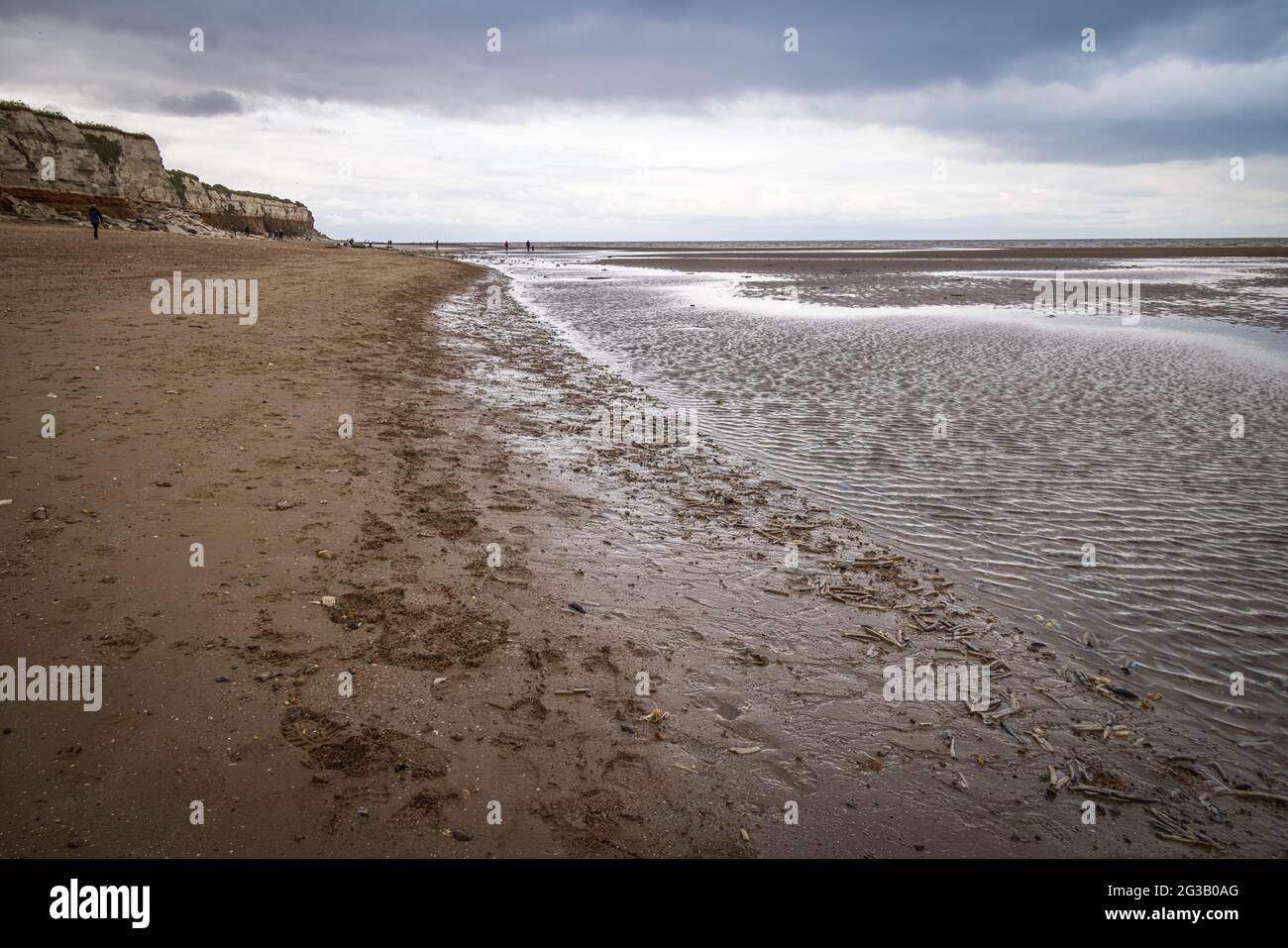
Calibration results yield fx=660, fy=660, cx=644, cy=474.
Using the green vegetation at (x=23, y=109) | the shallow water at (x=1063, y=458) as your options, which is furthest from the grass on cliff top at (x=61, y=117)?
the shallow water at (x=1063, y=458)

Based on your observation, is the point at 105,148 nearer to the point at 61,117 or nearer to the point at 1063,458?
the point at 61,117

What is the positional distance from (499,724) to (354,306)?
21080mm

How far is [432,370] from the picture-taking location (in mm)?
15320

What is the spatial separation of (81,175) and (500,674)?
62.9 metres

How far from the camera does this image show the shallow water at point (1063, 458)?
6.06m

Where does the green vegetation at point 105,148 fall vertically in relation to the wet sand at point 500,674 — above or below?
above

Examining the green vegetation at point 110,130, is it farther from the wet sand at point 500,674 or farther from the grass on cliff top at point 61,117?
the wet sand at point 500,674

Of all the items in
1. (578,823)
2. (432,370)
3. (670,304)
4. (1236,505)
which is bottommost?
(578,823)

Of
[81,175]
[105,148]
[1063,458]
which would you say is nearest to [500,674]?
[1063,458]

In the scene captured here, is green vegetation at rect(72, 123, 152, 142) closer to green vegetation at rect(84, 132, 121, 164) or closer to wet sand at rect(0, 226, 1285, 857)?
green vegetation at rect(84, 132, 121, 164)
